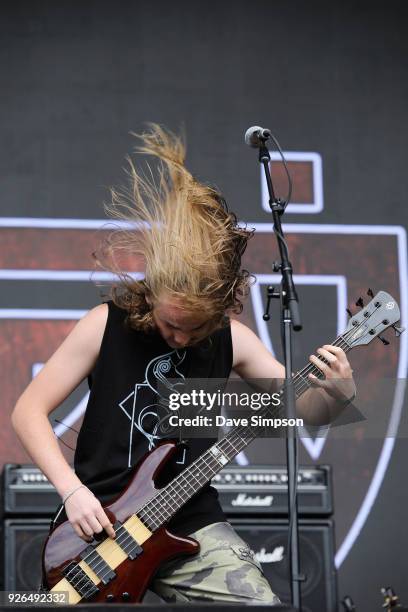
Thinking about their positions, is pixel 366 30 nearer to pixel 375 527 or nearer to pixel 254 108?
pixel 254 108

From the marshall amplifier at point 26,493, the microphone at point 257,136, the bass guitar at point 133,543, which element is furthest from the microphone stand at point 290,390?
A: the marshall amplifier at point 26,493

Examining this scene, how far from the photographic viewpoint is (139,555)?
117 inches

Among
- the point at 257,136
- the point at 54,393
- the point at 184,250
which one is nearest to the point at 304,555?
the point at 54,393

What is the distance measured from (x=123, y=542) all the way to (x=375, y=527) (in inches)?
84.9

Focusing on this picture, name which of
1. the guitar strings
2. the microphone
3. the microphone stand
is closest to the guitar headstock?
the guitar strings

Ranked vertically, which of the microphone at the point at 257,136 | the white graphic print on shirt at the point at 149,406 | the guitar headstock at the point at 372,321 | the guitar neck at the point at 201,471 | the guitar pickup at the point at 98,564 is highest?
the microphone at the point at 257,136

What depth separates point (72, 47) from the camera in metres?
5.16

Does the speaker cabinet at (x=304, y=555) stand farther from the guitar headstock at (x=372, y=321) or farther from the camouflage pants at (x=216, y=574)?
the guitar headstock at (x=372, y=321)

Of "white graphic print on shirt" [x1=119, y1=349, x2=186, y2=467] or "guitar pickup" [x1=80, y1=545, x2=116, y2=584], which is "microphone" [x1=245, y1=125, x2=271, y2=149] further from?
"guitar pickup" [x1=80, y1=545, x2=116, y2=584]

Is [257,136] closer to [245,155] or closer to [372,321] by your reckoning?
[372,321]

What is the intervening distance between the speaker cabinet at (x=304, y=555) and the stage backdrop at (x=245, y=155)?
59 centimetres

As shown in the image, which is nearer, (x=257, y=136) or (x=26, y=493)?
(x=257, y=136)

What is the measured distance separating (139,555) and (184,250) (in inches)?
32.9

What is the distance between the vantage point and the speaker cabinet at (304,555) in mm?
4168
